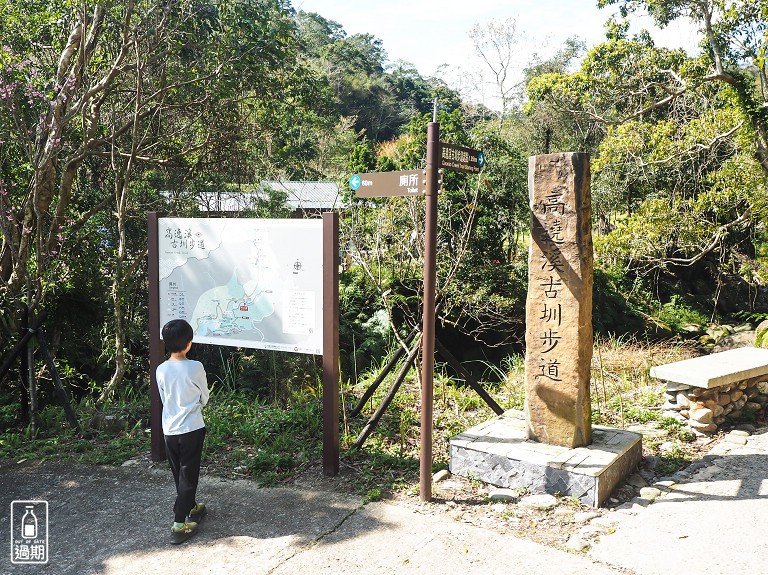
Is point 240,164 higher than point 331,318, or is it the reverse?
point 240,164

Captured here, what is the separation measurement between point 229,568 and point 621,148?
30.4 ft

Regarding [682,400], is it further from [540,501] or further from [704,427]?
[540,501]

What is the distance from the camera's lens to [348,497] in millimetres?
4141

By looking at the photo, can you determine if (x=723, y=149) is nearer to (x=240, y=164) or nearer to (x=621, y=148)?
(x=621, y=148)

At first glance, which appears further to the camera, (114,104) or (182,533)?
(114,104)

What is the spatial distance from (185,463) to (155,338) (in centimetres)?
151

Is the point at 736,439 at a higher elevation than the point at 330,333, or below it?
below

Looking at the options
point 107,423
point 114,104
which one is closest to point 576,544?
point 107,423

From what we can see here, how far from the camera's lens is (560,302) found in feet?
14.4

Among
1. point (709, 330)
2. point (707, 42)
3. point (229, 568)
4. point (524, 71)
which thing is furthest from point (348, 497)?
point (524, 71)

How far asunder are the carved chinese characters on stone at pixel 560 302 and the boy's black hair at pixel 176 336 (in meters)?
2.32

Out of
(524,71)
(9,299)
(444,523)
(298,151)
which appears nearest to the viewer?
(444,523)

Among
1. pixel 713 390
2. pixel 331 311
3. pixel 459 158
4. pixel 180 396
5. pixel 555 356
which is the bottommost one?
pixel 713 390

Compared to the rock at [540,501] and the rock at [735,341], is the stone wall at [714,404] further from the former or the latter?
the rock at [735,341]
